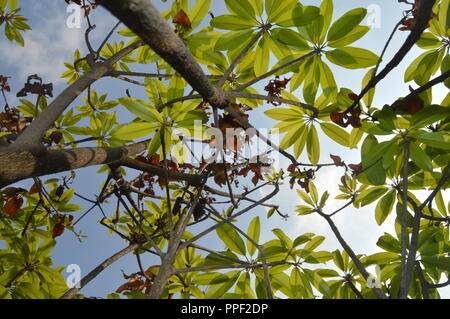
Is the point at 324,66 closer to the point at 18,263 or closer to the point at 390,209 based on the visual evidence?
the point at 390,209

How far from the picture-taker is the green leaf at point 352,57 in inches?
50.9

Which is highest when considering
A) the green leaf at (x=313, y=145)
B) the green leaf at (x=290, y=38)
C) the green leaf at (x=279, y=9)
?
the green leaf at (x=279, y=9)

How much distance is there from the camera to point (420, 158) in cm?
113

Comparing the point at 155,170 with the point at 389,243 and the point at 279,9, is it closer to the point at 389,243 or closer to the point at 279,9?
the point at 279,9

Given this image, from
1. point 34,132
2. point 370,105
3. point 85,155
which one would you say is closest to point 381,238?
Result: point 370,105

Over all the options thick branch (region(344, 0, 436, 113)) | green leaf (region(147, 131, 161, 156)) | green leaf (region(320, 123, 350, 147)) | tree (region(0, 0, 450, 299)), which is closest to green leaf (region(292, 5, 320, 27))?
tree (region(0, 0, 450, 299))

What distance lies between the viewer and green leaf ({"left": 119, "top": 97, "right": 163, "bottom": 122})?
3.69 ft

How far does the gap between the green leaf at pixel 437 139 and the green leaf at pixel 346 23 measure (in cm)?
55

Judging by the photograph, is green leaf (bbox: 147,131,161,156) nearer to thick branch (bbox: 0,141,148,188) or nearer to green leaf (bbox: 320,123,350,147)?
thick branch (bbox: 0,141,148,188)

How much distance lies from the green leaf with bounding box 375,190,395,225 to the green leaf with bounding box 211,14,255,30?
1.14m

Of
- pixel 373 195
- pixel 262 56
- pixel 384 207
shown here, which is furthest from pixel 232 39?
pixel 384 207

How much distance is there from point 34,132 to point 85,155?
17cm

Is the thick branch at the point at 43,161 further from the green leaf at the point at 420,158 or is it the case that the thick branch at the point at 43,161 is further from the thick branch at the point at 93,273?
the green leaf at the point at 420,158

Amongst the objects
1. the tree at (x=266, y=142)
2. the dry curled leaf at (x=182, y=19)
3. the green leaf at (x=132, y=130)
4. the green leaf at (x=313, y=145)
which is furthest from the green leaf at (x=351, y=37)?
the green leaf at (x=132, y=130)
